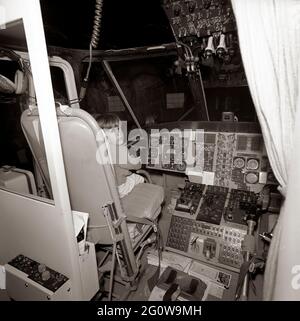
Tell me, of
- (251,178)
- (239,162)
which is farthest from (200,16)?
(251,178)

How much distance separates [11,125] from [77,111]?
2345 mm

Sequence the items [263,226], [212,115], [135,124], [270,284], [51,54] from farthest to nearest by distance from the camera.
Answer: [212,115] → [135,124] → [263,226] → [51,54] → [270,284]

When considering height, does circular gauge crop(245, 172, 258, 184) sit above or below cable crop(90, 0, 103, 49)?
below

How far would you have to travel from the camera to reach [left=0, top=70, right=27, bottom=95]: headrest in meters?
1.66

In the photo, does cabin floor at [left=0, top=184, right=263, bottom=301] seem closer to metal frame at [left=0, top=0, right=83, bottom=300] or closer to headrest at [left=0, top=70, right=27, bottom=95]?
metal frame at [left=0, top=0, right=83, bottom=300]

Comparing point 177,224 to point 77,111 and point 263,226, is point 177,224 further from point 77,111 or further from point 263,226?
point 77,111

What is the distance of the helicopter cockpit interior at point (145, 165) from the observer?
3.25 ft

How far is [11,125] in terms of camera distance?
316cm

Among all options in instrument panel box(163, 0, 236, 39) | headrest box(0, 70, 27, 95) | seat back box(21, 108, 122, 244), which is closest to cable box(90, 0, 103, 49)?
instrument panel box(163, 0, 236, 39)

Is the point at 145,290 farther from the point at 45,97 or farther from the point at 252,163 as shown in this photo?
the point at 45,97

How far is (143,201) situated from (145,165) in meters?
0.87

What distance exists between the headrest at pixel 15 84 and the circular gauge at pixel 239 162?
187 centimetres

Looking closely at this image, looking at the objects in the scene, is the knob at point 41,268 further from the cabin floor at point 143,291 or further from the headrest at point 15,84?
the headrest at point 15,84
